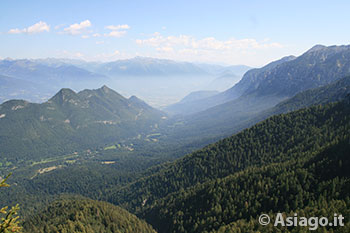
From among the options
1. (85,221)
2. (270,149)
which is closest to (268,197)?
(270,149)

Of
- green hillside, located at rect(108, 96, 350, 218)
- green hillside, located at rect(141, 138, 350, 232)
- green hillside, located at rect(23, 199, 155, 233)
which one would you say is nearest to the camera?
green hillside, located at rect(141, 138, 350, 232)

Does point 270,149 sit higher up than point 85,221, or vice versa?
point 270,149

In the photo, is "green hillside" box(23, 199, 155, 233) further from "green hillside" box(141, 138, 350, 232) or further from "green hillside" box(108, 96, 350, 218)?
"green hillside" box(108, 96, 350, 218)

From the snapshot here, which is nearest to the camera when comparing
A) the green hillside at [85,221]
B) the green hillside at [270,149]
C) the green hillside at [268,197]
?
the green hillside at [268,197]

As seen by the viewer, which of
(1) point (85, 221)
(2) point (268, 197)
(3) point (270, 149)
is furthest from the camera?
(3) point (270, 149)

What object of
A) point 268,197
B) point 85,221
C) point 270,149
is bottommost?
point 85,221

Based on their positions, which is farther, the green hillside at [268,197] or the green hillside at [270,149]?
the green hillside at [270,149]

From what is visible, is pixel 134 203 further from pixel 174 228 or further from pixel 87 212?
pixel 174 228

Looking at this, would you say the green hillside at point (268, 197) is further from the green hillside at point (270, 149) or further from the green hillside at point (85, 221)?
the green hillside at point (270, 149)

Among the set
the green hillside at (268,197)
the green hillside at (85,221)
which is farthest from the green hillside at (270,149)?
the green hillside at (85,221)

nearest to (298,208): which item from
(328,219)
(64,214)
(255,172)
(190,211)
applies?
(328,219)

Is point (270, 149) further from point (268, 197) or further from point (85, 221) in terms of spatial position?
point (85, 221)

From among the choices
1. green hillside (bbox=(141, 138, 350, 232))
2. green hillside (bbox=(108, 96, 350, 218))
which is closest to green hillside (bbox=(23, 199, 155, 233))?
green hillside (bbox=(141, 138, 350, 232))

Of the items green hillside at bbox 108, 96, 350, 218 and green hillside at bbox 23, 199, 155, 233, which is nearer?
green hillside at bbox 23, 199, 155, 233
